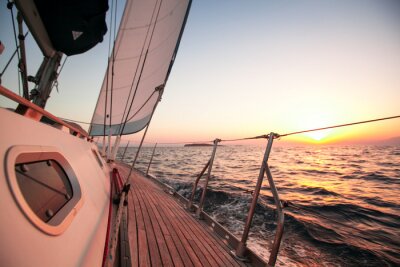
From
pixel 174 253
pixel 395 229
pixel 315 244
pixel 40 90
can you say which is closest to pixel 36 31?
pixel 40 90

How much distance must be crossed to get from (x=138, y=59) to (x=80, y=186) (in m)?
5.90

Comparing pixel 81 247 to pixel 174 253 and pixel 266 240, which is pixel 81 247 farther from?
pixel 266 240

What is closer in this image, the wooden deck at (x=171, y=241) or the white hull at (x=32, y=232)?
the white hull at (x=32, y=232)

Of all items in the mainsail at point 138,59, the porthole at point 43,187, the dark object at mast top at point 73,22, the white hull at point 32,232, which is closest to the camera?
the white hull at point 32,232

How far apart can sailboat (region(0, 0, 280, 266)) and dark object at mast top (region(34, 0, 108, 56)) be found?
0.01 meters

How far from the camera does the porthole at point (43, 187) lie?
3.35ft

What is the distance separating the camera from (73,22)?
2.99 m

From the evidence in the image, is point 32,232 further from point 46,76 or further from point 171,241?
point 46,76

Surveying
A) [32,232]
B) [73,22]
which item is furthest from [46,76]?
[32,232]

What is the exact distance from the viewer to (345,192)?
38.2ft

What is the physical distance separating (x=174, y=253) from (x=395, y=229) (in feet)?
26.3

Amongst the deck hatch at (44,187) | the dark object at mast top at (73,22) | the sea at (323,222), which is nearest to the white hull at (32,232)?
the deck hatch at (44,187)

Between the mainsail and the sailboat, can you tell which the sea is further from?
the mainsail

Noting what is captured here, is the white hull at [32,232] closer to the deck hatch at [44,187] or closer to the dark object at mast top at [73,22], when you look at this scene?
the deck hatch at [44,187]
